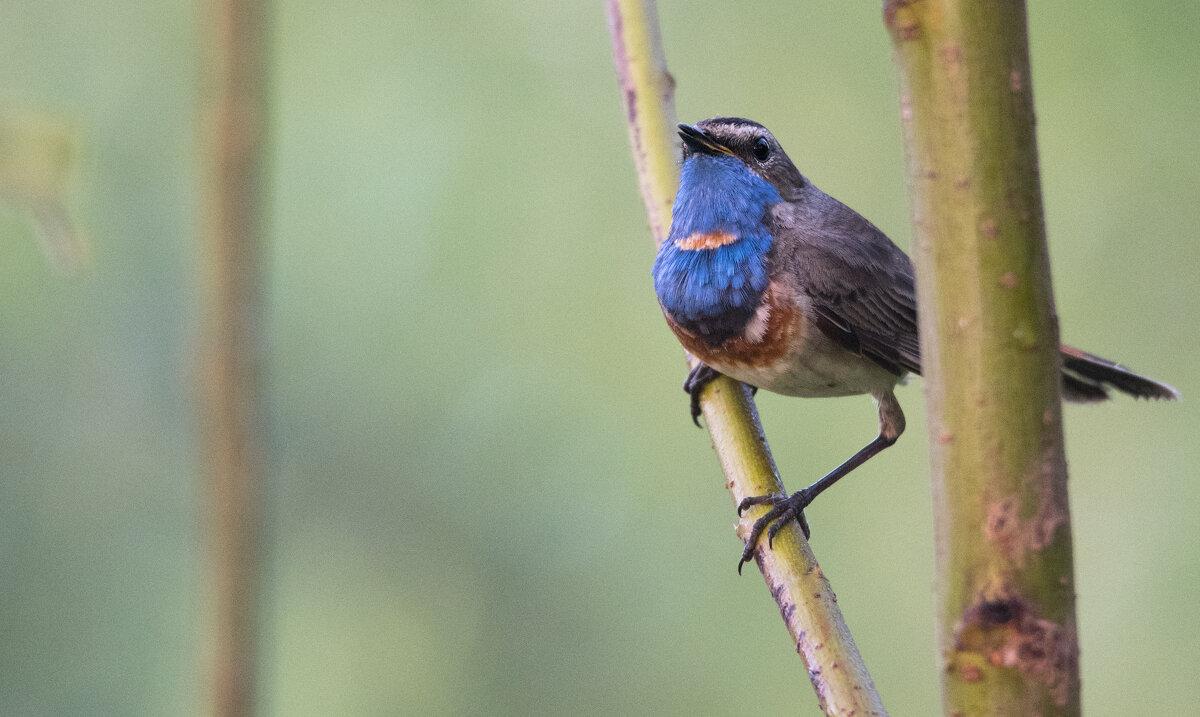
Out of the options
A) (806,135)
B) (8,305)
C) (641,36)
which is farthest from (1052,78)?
(8,305)

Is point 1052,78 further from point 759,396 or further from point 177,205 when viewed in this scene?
point 177,205

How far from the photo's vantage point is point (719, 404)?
5.23 feet

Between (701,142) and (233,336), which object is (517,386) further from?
(233,336)

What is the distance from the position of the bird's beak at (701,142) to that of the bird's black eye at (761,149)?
0.06m

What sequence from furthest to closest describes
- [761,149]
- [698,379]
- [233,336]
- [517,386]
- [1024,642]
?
[517,386] < [761,149] < [698,379] < [233,336] < [1024,642]

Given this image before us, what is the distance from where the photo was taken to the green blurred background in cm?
315

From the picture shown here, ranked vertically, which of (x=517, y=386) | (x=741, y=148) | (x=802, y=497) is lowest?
(x=802, y=497)

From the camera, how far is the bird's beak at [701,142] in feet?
6.33

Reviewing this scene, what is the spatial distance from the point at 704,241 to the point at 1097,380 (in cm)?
69

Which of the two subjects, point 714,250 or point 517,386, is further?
point 517,386

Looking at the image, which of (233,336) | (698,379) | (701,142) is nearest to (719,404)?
(698,379)

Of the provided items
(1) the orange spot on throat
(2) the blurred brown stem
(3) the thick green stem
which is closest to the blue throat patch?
(1) the orange spot on throat

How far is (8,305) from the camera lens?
3.07 meters

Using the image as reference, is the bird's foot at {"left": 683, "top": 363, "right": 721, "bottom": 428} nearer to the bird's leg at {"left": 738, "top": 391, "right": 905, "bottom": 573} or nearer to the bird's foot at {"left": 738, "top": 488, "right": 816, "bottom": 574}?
the bird's leg at {"left": 738, "top": 391, "right": 905, "bottom": 573}
